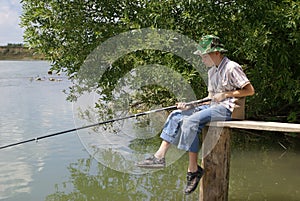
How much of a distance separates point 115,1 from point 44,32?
1.18 m

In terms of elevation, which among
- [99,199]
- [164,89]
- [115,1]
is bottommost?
[99,199]

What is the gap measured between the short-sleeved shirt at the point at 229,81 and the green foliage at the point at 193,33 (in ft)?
5.80

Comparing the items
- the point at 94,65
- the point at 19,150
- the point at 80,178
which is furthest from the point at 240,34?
the point at 19,150

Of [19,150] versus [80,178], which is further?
[19,150]

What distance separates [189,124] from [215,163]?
0.45 m

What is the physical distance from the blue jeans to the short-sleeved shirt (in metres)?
0.07

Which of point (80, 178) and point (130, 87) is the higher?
point (130, 87)

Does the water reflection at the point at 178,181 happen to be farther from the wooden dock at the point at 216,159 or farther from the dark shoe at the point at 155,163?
the dark shoe at the point at 155,163

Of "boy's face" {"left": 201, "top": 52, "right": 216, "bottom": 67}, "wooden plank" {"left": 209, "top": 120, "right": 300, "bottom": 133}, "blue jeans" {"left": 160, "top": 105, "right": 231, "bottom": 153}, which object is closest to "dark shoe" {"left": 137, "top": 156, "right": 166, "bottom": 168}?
"blue jeans" {"left": 160, "top": 105, "right": 231, "bottom": 153}

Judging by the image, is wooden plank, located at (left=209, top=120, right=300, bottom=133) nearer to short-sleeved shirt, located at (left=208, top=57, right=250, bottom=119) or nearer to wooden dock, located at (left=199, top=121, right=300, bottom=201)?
wooden dock, located at (left=199, top=121, right=300, bottom=201)

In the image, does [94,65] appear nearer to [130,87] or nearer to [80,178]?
[130,87]

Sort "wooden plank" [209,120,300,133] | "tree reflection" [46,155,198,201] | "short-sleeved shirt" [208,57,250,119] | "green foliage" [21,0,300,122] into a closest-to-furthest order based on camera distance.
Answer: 1. "wooden plank" [209,120,300,133]
2. "short-sleeved shirt" [208,57,250,119]
3. "tree reflection" [46,155,198,201]
4. "green foliage" [21,0,300,122]

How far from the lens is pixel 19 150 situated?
7.00 m

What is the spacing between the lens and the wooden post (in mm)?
3859
